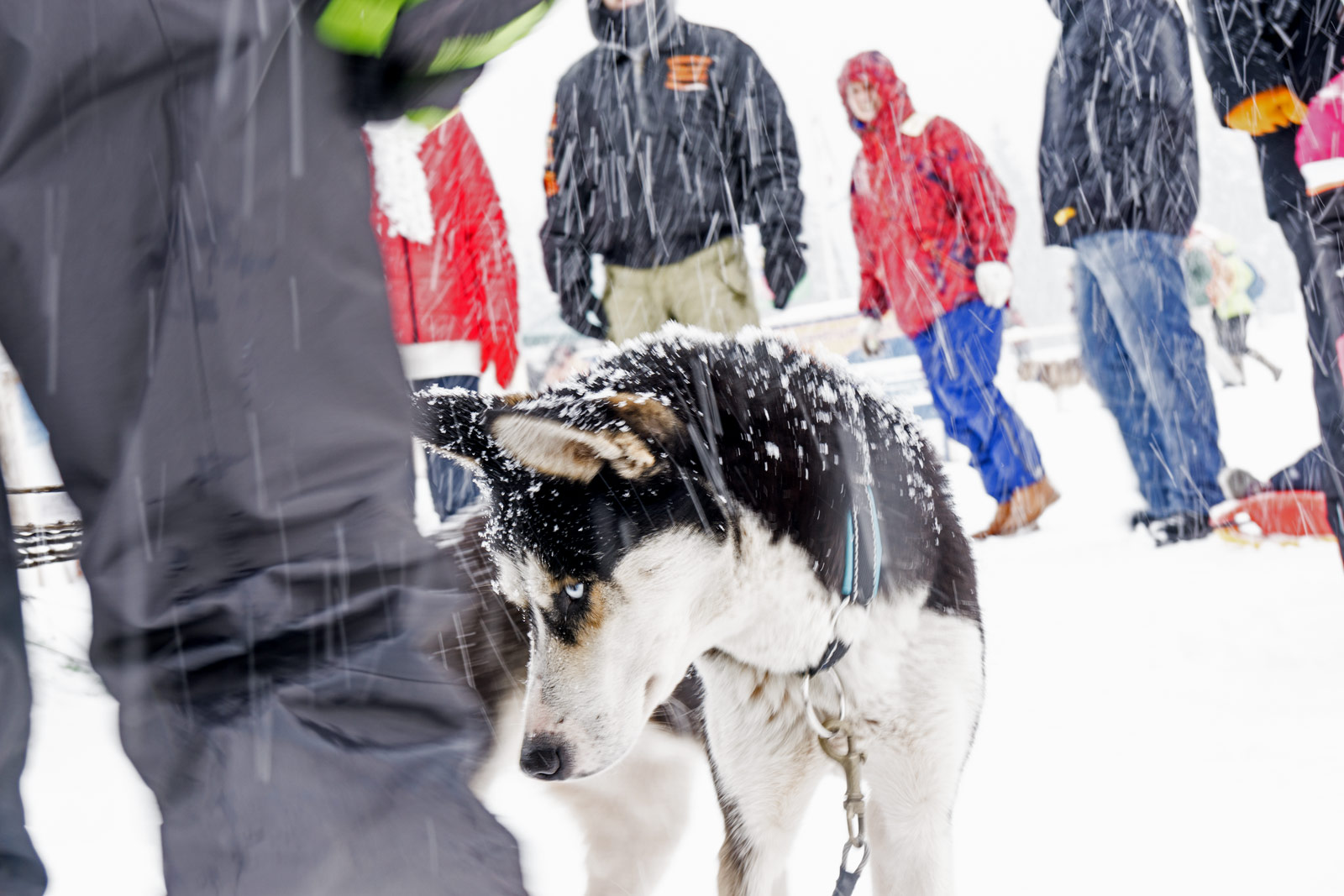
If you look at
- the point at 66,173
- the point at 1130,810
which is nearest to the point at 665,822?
the point at 1130,810

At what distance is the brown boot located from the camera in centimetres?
393

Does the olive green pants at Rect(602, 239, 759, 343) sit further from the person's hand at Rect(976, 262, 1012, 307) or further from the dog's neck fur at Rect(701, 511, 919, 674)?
the dog's neck fur at Rect(701, 511, 919, 674)

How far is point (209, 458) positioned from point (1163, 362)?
11.7 ft

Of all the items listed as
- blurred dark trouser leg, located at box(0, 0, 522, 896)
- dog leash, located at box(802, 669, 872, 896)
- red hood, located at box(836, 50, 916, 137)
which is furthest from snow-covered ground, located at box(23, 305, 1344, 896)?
red hood, located at box(836, 50, 916, 137)

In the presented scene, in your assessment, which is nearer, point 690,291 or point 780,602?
point 780,602

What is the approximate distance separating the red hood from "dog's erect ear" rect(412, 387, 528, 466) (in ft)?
9.51

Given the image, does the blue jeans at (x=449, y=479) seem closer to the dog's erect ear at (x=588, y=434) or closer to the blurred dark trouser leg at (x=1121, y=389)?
the dog's erect ear at (x=588, y=434)

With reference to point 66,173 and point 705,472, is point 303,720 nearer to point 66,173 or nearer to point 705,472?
point 66,173

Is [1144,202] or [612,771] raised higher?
[1144,202]

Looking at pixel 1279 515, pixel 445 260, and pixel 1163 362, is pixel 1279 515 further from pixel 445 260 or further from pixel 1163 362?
pixel 445 260

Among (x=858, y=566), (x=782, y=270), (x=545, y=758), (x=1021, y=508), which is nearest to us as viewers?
(x=545, y=758)

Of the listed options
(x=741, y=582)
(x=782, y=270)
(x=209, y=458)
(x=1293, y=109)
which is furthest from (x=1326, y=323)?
(x=209, y=458)

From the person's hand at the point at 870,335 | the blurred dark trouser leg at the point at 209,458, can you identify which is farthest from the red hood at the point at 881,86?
the blurred dark trouser leg at the point at 209,458

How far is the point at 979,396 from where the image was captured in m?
3.67
